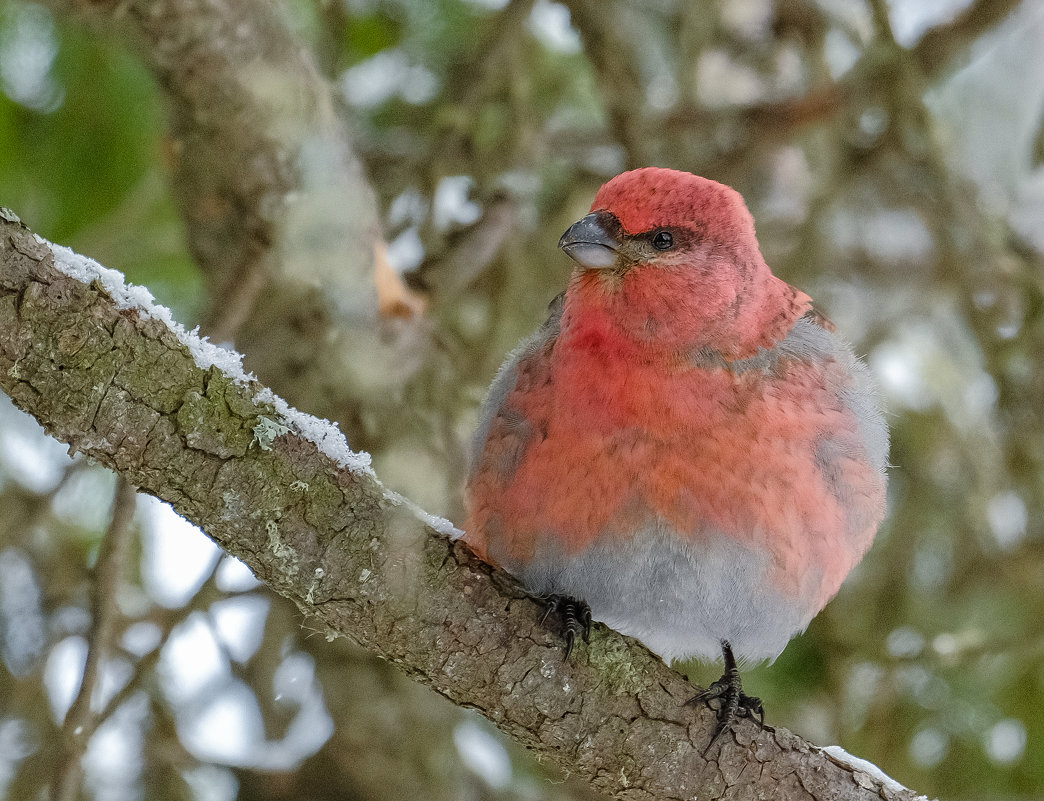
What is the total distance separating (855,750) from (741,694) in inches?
58.4

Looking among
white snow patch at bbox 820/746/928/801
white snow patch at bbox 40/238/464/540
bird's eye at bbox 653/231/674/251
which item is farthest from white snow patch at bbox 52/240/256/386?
white snow patch at bbox 820/746/928/801

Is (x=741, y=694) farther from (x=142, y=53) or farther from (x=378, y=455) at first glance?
(x=142, y=53)

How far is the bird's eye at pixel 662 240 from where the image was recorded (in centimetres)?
226

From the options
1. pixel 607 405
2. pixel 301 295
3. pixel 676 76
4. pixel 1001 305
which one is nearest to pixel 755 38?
pixel 676 76

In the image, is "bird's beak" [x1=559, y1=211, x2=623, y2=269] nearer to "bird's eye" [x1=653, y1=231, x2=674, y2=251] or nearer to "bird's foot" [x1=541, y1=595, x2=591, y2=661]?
"bird's eye" [x1=653, y1=231, x2=674, y2=251]

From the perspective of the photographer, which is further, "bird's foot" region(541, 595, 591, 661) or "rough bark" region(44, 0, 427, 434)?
"rough bark" region(44, 0, 427, 434)

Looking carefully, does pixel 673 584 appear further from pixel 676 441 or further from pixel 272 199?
pixel 272 199

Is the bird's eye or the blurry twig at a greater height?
the bird's eye

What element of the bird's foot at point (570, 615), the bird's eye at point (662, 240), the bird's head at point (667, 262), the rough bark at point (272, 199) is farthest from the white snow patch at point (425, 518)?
the rough bark at point (272, 199)

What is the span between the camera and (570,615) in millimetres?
2125

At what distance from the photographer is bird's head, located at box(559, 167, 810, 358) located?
7.33 feet

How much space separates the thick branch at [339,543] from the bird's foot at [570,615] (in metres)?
0.03

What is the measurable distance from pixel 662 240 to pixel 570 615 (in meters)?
0.77

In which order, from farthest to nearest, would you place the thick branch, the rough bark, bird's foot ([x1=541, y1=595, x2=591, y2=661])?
the rough bark < bird's foot ([x1=541, y1=595, x2=591, y2=661]) < the thick branch
